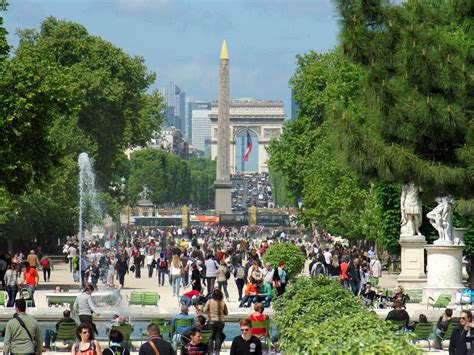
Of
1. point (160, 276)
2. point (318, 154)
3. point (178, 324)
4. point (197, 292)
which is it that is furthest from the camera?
point (318, 154)

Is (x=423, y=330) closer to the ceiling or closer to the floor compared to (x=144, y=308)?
closer to the floor

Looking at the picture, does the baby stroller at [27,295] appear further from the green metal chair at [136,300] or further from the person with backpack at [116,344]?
the person with backpack at [116,344]

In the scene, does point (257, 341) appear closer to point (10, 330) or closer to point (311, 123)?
point (10, 330)

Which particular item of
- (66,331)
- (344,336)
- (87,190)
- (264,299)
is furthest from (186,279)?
(87,190)

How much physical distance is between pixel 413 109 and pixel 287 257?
19.7 meters

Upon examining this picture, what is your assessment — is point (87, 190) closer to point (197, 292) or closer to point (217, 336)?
point (197, 292)

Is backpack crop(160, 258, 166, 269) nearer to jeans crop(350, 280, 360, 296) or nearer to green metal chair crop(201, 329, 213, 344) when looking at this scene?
jeans crop(350, 280, 360, 296)

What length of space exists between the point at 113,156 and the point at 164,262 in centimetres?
3061

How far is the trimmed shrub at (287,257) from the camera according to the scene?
3978cm

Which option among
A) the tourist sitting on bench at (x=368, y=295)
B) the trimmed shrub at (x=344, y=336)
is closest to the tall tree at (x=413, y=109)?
the trimmed shrub at (x=344, y=336)

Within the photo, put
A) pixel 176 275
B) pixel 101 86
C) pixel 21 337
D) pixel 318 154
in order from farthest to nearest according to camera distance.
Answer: pixel 101 86
pixel 318 154
pixel 176 275
pixel 21 337

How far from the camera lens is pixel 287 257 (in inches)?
1577

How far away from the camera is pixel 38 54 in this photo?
40000mm

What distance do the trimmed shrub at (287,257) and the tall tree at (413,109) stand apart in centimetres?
1836
